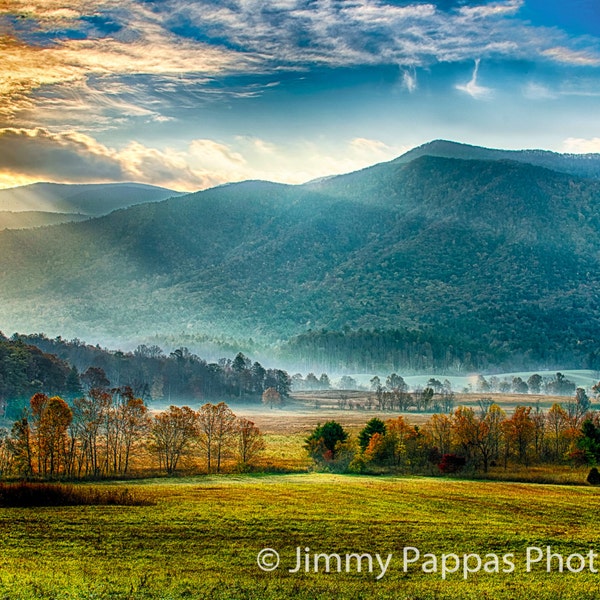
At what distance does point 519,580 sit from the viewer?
103 feet

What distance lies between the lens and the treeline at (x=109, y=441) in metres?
65.8

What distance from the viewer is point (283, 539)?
3788 cm

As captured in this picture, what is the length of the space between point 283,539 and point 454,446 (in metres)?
44.3

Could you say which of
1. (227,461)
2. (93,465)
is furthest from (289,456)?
(93,465)

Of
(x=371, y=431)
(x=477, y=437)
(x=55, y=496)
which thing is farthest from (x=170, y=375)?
(x=55, y=496)

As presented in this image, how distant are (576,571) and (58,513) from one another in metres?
31.3

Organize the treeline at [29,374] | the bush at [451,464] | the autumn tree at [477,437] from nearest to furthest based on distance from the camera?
the bush at [451,464], the autumn tree at [477,437], the treeline at [29,374]

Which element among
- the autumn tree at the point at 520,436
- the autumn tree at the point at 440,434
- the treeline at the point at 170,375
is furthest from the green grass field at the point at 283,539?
the treeline at the point at 170,375

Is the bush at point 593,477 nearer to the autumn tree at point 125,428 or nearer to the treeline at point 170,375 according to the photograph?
the autumn tree at point 125,428

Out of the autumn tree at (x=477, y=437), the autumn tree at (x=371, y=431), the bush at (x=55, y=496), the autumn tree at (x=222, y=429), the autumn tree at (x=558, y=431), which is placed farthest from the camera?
the autumn tree at (x=222, y=429)

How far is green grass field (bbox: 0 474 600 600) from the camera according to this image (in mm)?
29547

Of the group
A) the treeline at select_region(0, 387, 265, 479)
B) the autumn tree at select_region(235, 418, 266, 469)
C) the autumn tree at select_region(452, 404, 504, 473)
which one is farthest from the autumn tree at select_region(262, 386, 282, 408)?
the autumn tree at select_region(452, 404, 504, 473)

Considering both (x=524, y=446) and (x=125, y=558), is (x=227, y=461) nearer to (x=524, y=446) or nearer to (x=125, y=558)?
(x=524, y=446)

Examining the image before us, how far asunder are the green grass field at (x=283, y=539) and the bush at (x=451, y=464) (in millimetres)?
14321
